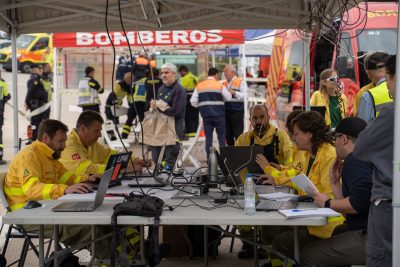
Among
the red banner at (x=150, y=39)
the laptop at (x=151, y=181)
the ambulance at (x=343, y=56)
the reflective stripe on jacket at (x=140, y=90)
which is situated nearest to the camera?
the laptop at (x=151, y=181)

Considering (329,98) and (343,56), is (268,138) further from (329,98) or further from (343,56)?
(343,56)

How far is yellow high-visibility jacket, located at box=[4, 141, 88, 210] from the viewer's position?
181 inches

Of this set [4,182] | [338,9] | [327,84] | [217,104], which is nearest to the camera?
[4,182]

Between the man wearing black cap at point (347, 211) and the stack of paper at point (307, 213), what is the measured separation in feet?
0.50

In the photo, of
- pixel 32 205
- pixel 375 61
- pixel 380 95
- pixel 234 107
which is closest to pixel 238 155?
pixel 32 205

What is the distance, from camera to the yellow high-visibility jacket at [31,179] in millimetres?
4600

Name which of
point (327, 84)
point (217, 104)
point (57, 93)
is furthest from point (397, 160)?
point (57, 93)

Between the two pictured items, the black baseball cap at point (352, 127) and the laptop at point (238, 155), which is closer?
the black baseball cap at point (352, 127)

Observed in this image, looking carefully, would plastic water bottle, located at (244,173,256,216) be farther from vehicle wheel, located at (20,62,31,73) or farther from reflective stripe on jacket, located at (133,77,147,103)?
vehicle wheel, located at (20,62,31,73)

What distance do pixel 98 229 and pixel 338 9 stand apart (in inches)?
125

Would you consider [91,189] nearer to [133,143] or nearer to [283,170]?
[283,170]

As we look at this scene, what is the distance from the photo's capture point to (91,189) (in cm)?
484

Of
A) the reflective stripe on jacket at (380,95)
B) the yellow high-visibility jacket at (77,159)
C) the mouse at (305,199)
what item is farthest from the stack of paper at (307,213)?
the reflective stripe on jacket at (380,95)

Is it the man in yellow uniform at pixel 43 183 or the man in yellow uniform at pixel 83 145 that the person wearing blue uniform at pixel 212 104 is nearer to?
the man in yellow uniform at pixel 83 145
